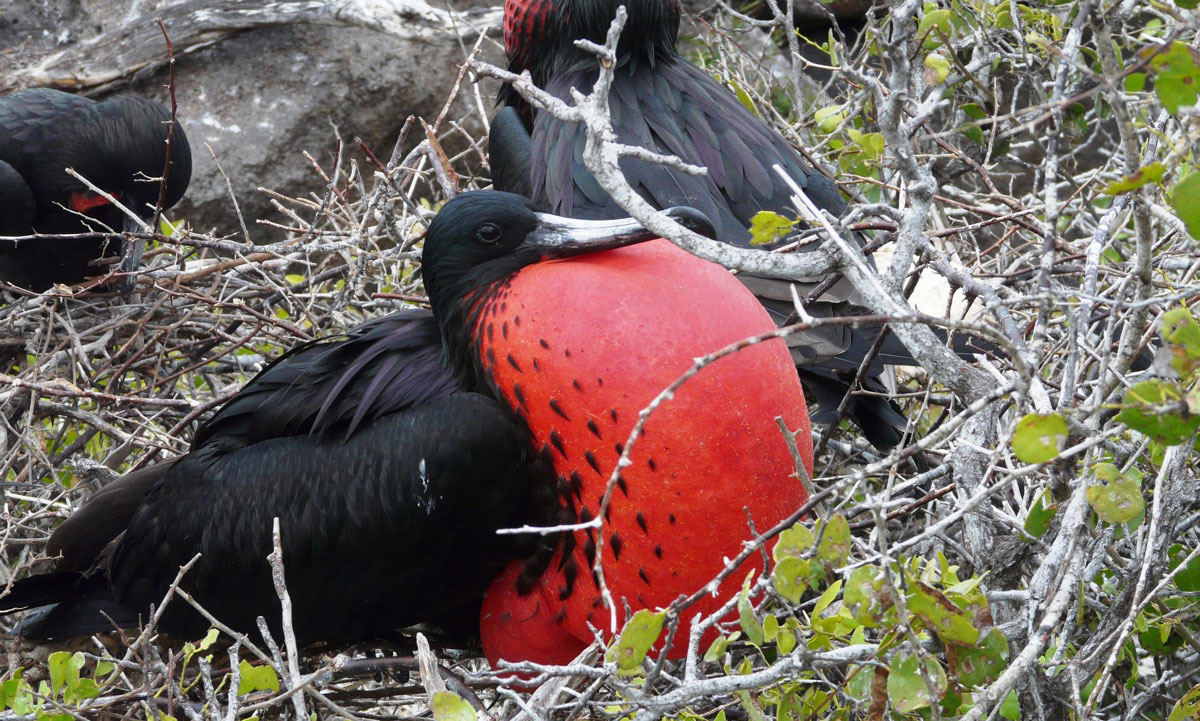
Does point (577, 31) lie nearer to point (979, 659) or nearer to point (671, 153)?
point (671, 153)

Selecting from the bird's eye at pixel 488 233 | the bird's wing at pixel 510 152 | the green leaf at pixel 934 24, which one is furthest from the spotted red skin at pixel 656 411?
the bird's wing at pixel 510 152

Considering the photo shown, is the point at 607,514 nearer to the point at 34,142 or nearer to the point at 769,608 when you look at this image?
the point at 769,608

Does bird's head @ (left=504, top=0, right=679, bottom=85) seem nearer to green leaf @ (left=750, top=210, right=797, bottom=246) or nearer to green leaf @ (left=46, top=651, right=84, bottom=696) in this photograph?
green leaf @ (left=750, top=210, right=797, bottom=246)

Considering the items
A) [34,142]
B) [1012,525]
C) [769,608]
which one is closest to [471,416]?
[769,608]

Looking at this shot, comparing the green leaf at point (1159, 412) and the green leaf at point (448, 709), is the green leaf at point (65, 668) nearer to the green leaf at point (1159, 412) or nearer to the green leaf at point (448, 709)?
the green leaf at point (448, 709)

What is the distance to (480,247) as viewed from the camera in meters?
1.95

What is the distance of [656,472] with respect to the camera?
5.49ft

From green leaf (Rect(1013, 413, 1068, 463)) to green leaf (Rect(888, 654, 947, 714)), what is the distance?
25 centimetres

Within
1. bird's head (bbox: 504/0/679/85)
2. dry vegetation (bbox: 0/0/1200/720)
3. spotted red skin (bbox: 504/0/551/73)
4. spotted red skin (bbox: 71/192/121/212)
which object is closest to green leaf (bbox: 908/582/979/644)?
dry vegetation (bbox: 0/0/1200/720)

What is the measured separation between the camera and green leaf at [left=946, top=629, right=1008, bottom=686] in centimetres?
131

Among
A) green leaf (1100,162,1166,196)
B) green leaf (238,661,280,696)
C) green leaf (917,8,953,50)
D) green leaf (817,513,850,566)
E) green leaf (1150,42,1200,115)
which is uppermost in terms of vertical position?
green leaf (1150,42,1200,115)

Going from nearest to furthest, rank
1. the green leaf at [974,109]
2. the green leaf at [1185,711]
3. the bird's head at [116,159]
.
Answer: the green leaf at [1185,711], the green leaf at [974,109], the bird's head at [116,159]

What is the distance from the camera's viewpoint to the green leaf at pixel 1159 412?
1.14 meters

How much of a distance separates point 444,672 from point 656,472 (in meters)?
0.48
